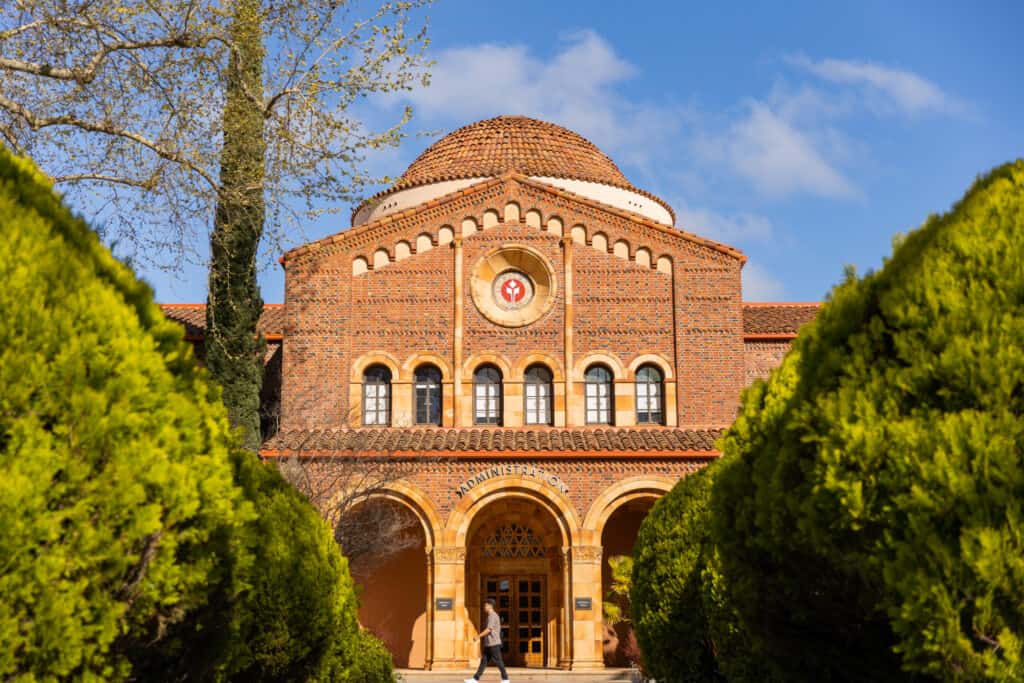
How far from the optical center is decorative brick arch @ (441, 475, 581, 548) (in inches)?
1009

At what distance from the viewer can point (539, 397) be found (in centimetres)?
2739

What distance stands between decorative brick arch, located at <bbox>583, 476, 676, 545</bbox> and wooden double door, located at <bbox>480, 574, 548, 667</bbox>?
9.52 feet

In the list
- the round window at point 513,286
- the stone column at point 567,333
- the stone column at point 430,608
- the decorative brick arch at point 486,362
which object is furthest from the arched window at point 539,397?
the stone column at point 430,608

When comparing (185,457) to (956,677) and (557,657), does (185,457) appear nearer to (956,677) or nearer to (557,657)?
(956,677)

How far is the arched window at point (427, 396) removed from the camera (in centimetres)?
2733

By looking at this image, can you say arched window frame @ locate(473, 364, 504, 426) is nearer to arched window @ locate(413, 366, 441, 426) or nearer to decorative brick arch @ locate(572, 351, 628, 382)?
arched window @ locate(413, 366, 441, 426)

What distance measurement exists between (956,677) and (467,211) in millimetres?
22129

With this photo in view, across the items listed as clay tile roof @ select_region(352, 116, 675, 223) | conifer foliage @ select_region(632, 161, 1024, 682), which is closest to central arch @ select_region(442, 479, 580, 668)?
clay tile roof @ select_region(352, 116, 675, 223)

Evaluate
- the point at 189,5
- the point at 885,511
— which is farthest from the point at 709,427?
the point at 885,511

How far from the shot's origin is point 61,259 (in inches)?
273

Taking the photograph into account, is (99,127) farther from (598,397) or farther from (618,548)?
(618,548)

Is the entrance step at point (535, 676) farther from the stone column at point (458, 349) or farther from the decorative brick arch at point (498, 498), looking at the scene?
the stone column at point (458, 349)

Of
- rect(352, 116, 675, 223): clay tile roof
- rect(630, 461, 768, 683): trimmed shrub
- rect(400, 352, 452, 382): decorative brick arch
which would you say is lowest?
rect(630, 461, 768, 683): trimmed shrub

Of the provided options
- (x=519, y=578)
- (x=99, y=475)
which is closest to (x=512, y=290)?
(x=519, y=578)
